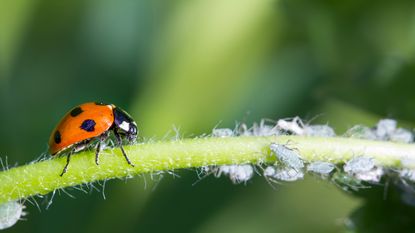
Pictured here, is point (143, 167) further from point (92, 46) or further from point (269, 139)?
point (92, 46)

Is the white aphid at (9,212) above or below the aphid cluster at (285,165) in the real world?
below

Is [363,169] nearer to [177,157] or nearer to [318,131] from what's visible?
[318,131]

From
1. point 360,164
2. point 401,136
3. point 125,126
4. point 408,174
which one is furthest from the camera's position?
point 125,126

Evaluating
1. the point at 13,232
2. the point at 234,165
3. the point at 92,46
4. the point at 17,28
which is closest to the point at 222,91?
the point at 92,46

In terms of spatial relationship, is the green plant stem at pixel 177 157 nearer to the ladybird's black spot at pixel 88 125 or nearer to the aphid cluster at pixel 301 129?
the aphid cluster at pixel 301 129

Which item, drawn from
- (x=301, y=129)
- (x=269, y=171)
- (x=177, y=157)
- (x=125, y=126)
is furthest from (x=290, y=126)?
(x=125, y=126)

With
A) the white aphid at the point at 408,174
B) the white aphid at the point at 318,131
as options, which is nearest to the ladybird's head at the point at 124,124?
the white aphid at the point at 318,131
